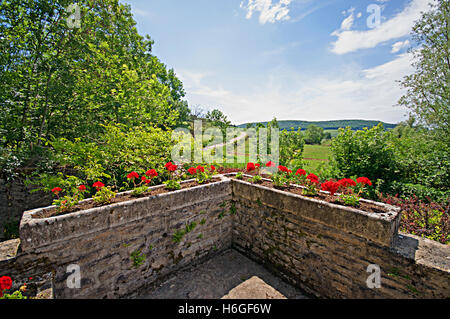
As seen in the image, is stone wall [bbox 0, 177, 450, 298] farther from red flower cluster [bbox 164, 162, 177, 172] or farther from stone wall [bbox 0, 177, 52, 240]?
stone wall [bbox 0, 177, 52, 240]

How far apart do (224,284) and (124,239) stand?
2.03 meters

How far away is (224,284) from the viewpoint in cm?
354

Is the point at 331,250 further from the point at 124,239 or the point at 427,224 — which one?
the point at 124,239

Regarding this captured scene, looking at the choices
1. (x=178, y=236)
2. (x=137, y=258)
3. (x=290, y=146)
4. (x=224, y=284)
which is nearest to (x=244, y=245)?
(x=224, y=284)

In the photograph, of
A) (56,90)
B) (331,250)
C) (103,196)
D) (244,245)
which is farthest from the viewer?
(56,90)

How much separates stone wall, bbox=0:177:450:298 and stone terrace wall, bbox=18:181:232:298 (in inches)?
0.5

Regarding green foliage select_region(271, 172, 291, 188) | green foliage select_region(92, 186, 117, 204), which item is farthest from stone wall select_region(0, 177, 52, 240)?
green foliage select_region(271, 172, 291, 188)

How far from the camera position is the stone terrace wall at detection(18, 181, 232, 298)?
2.47 metres

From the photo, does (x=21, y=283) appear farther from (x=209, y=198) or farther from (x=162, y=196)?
(x=209, y=198)

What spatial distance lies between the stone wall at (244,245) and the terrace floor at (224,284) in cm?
16

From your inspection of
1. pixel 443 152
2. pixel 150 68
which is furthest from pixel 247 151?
pixel 443 152

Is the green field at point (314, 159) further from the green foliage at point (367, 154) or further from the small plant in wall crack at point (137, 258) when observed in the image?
the small plant in wall crack at point (137, 258)

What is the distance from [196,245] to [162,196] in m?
1.46

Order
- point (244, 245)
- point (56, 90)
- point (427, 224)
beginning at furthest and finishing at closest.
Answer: point (56, 90), point (244, 245), point (427, 224)
